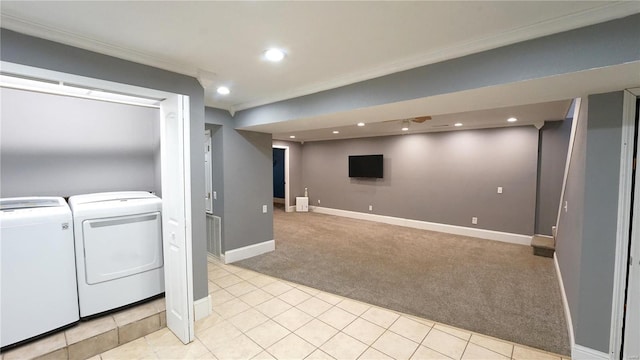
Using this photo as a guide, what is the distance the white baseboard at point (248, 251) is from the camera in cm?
419

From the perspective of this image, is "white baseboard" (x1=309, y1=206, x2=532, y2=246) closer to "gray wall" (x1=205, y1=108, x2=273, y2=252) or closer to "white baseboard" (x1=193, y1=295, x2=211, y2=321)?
"gray wall" (x1=205, y1=108, x2=273, y2=252)

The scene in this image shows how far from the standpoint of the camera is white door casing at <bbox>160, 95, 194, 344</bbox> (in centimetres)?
217

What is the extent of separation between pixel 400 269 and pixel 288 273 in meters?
1.65

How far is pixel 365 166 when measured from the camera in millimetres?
7215

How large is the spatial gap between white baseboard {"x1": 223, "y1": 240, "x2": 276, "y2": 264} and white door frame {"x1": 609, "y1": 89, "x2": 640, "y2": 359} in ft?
13.5

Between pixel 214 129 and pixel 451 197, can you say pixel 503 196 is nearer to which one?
pixel 451 197

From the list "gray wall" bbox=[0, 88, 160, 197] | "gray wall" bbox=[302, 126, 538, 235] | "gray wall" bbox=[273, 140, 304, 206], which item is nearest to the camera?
"gray wall" bbox=[0, 88, 160, 197]

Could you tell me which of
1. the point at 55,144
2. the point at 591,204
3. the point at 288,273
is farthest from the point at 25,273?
the point at 591,204

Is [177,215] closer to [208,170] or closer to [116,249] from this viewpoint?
[116,249]

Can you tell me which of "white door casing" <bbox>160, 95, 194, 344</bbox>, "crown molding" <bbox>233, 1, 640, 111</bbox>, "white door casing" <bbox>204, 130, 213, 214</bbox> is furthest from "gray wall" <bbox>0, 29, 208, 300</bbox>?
"white door casing" <bbox>204, 130, 213, 214</bbox>

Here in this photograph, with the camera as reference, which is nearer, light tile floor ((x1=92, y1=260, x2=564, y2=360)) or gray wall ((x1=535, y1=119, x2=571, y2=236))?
light tile floor ((x1=92, y1=260, x2=564, y2=360))

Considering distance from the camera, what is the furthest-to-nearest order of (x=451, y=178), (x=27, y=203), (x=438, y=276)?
(x=451, y=178) < (x=438, y=276) < (x=27, y=203)

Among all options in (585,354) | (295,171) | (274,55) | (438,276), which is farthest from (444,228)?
(274,55)

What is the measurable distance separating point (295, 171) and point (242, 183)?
4.55 meters
